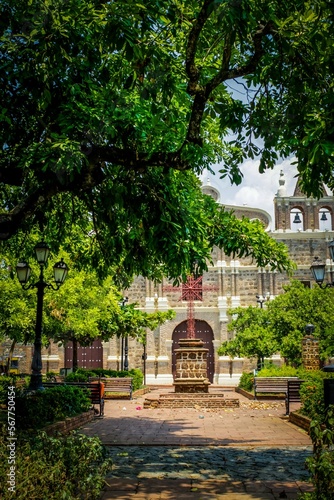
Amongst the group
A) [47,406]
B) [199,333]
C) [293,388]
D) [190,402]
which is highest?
[199,333]

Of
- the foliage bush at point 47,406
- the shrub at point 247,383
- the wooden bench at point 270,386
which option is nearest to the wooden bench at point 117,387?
the wooden bench at point 270,386

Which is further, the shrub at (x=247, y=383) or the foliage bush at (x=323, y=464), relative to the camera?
the shrub at (x=247, y=383)

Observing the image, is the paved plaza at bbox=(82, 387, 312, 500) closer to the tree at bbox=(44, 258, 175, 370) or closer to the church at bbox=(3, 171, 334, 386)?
the tree at bbox=(44, 258, 175, 370)

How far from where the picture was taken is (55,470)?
5023mm

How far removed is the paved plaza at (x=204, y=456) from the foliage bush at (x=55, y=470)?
0.37m

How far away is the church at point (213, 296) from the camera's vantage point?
3925cm

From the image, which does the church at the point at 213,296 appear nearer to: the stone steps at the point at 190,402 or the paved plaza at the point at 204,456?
the stone steps at the point at 190,402

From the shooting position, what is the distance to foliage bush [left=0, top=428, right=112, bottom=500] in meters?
4.81

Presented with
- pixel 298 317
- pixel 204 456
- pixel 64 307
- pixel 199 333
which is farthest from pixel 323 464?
pixel 199 333

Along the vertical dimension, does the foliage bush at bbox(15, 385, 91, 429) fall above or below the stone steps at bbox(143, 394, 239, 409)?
above

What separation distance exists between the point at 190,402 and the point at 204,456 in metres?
11.8

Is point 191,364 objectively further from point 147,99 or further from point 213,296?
point 147,99

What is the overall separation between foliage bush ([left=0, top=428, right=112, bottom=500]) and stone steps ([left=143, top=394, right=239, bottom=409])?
46.7 feet

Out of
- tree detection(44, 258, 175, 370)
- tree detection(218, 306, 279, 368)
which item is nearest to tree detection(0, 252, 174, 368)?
tree detection(44, 258, 175, 370)
